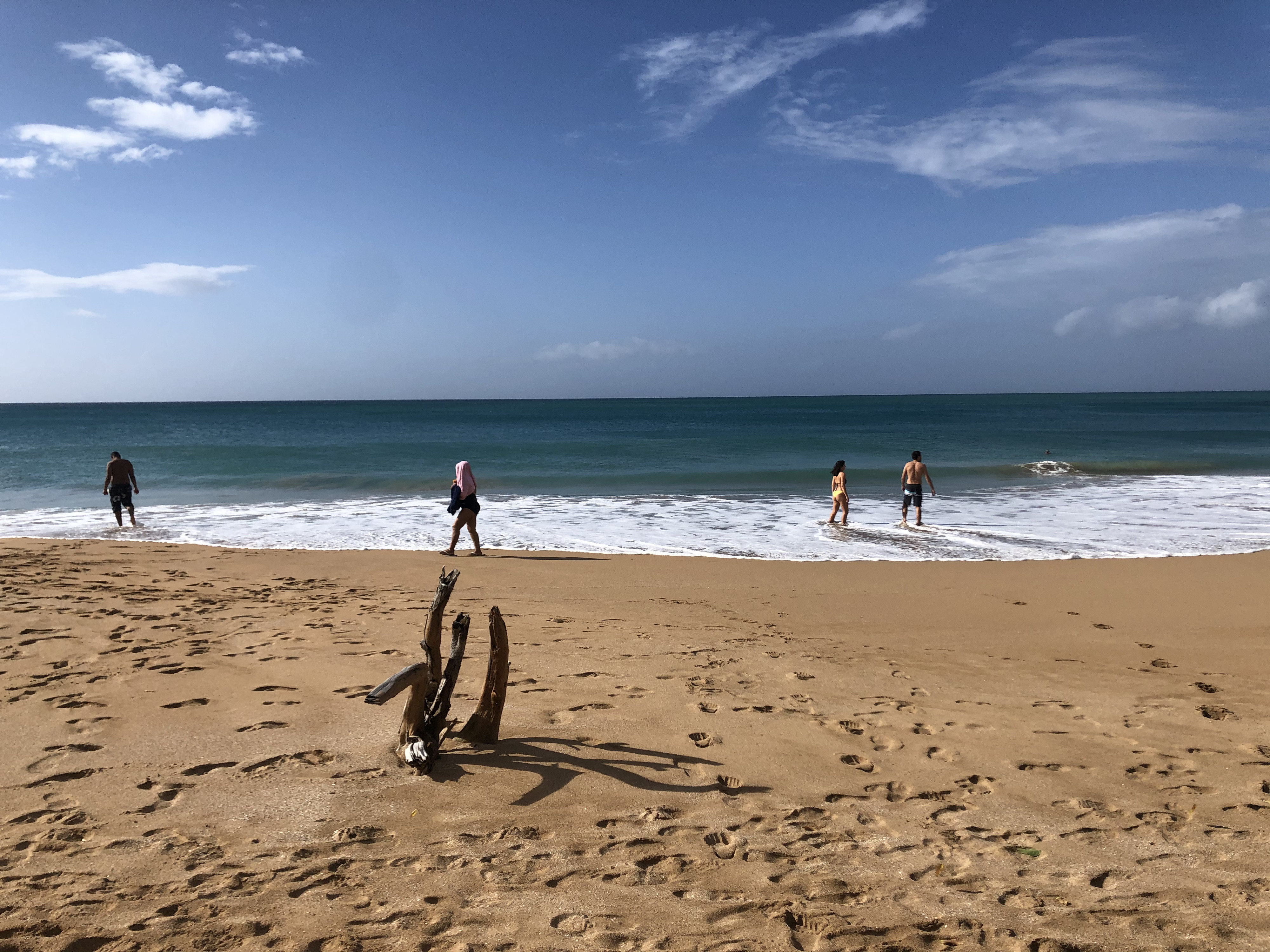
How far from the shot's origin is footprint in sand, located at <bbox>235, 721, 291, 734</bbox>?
4.67 meters

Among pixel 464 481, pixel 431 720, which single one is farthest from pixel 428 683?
pixel 464 481

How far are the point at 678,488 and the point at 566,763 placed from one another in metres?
19.4

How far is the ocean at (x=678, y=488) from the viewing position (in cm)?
1413

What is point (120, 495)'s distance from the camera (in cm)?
1518

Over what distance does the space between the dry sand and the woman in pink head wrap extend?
4.19 metres

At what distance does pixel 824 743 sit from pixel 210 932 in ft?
11.1

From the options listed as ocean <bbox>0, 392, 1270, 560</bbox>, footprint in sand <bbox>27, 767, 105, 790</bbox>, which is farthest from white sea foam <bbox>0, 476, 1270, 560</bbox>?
footprint in sand <bbox>27, 767, 105, 790</bbox>

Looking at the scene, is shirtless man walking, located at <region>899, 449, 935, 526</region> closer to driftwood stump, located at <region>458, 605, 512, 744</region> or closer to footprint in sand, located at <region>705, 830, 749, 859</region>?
driftwood stump, located at <region>458, 605, 512, 744</region>

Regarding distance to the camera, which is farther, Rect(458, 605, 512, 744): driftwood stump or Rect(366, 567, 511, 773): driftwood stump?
Rect(458, 605, 512, 744): driftwood stump

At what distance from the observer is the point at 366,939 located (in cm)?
278

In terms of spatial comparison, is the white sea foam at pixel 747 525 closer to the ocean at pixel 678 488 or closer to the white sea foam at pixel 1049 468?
the ocean at pixel 678 488

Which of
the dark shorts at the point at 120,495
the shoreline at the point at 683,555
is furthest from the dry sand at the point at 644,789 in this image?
the dark shorts at the point at 120,495

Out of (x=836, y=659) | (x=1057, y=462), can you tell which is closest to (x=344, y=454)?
(x=1057, y=462)

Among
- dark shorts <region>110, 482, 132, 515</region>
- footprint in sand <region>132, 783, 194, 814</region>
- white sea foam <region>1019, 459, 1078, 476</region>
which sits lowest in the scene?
footprint in sand <region>132, 783, 194, 814</region>
